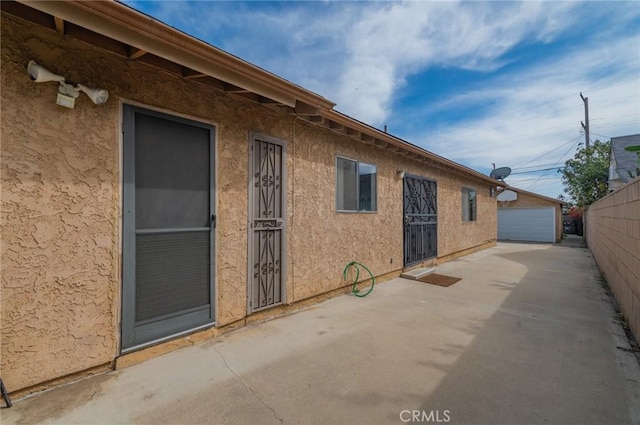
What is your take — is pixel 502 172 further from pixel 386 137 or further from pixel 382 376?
pixel 382 376

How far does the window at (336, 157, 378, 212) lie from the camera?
566cm

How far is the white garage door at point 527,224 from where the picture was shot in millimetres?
18047

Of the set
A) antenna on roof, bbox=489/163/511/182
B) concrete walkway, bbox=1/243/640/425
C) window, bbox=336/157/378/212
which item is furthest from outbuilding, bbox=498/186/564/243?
concrete walkway, bbox=1/243/640/425

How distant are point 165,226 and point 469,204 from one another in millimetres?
11891

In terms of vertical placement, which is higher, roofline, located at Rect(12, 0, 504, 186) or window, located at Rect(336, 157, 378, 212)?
roofline, located at Rect(12, 0, 504, 186)

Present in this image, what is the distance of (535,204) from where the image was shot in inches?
734

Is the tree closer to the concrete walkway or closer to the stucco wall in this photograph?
the stucco wall

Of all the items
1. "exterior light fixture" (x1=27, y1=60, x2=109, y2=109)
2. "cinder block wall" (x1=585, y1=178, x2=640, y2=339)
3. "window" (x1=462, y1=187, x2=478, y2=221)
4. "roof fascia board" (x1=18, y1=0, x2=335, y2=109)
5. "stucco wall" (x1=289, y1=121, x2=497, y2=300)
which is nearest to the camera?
"roof fascia board" (x1=18, y1=0, x2=335, y2=109)

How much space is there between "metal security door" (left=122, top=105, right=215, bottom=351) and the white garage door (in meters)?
21.7

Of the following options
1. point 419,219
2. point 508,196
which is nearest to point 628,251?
point 419,219

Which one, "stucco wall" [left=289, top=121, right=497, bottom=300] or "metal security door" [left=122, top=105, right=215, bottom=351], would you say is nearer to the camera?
"metal security door" [left=122, top=105, right=215, bottom=351]

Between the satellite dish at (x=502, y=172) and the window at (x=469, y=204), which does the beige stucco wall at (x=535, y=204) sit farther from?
the window at (x=469, y=204)

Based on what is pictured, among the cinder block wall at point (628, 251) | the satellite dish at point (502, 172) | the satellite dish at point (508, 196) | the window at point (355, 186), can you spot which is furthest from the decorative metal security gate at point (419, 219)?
the satellite dish at point (508, 196)

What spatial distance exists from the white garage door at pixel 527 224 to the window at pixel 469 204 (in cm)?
956
